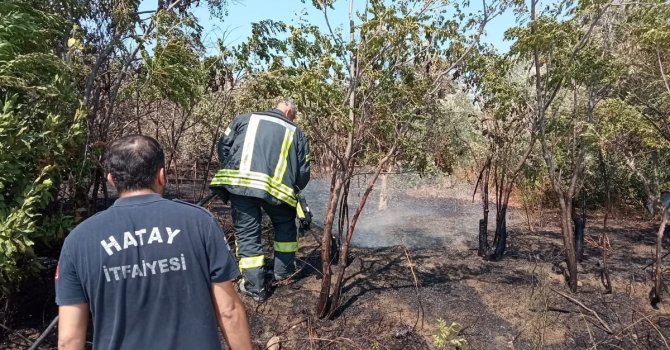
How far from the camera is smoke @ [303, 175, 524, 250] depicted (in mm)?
6379

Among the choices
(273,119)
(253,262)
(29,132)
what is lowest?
(253,262)

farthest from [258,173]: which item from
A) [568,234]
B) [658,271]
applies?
[658,271]

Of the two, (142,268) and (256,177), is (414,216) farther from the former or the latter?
(142,268)

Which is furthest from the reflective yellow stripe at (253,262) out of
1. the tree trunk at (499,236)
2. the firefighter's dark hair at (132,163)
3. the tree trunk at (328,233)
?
the tree trunk at (499,236)

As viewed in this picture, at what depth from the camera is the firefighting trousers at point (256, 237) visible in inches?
162

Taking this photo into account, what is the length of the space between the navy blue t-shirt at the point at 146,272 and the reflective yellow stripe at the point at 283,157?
7.76 ft

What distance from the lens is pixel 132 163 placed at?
1680mm

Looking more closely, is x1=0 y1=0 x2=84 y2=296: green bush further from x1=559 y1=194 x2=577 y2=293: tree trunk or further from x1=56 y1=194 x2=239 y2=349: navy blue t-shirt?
x1=559 y1=194 x2=577 y2=293: tree trunk

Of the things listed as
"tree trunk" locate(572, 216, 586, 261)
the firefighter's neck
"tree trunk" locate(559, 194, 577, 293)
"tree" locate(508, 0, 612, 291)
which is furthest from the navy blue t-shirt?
"tree trunk" locate(572, 216, 586, 261)

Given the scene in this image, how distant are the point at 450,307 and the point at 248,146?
2.10 m

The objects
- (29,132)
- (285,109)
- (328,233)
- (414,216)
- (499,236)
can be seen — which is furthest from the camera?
(414,216)

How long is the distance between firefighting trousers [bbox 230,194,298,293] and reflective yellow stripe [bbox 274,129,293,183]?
10.2 inches

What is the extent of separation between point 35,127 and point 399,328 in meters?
2.90

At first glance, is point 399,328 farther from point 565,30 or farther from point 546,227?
point 546,227
